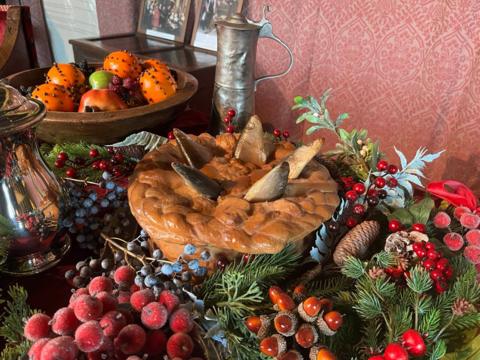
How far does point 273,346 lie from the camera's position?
41 centimetres

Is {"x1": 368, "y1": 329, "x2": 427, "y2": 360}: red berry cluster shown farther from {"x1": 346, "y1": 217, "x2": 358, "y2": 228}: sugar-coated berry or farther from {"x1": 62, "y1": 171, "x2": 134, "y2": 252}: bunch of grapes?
{"x1": 62, "y1": 171, "x2": 134, "y2": 252}: bunch of grapes

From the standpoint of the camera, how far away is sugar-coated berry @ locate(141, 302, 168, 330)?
1.26ft

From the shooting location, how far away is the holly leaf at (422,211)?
Result: 0.61 m

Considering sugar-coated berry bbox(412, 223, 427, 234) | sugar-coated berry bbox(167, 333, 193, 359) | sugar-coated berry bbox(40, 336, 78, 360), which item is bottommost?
sugar-coated berry bbox(412, 223, 427, 234)

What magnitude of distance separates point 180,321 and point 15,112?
33cm

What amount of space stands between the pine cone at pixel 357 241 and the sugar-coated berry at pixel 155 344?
269mm

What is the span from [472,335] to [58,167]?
0.65 m

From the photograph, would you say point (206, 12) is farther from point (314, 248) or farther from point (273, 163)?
point (314, 248)

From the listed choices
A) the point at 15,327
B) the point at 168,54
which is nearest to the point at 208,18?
the point at 168,54

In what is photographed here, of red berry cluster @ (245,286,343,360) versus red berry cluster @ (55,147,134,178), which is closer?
red berry cluster @ (245,286,343,360)

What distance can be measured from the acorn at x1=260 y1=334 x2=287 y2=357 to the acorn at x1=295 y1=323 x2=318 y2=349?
15mm

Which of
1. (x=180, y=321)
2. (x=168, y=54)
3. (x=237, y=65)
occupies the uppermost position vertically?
(x=237, y=65)

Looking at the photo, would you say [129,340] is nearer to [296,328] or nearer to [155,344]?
[155,344]

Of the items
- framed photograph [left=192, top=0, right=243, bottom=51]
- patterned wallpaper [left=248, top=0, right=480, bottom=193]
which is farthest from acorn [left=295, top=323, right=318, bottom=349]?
framed photograph [left=192, top=0, right=243, bottom=51]
